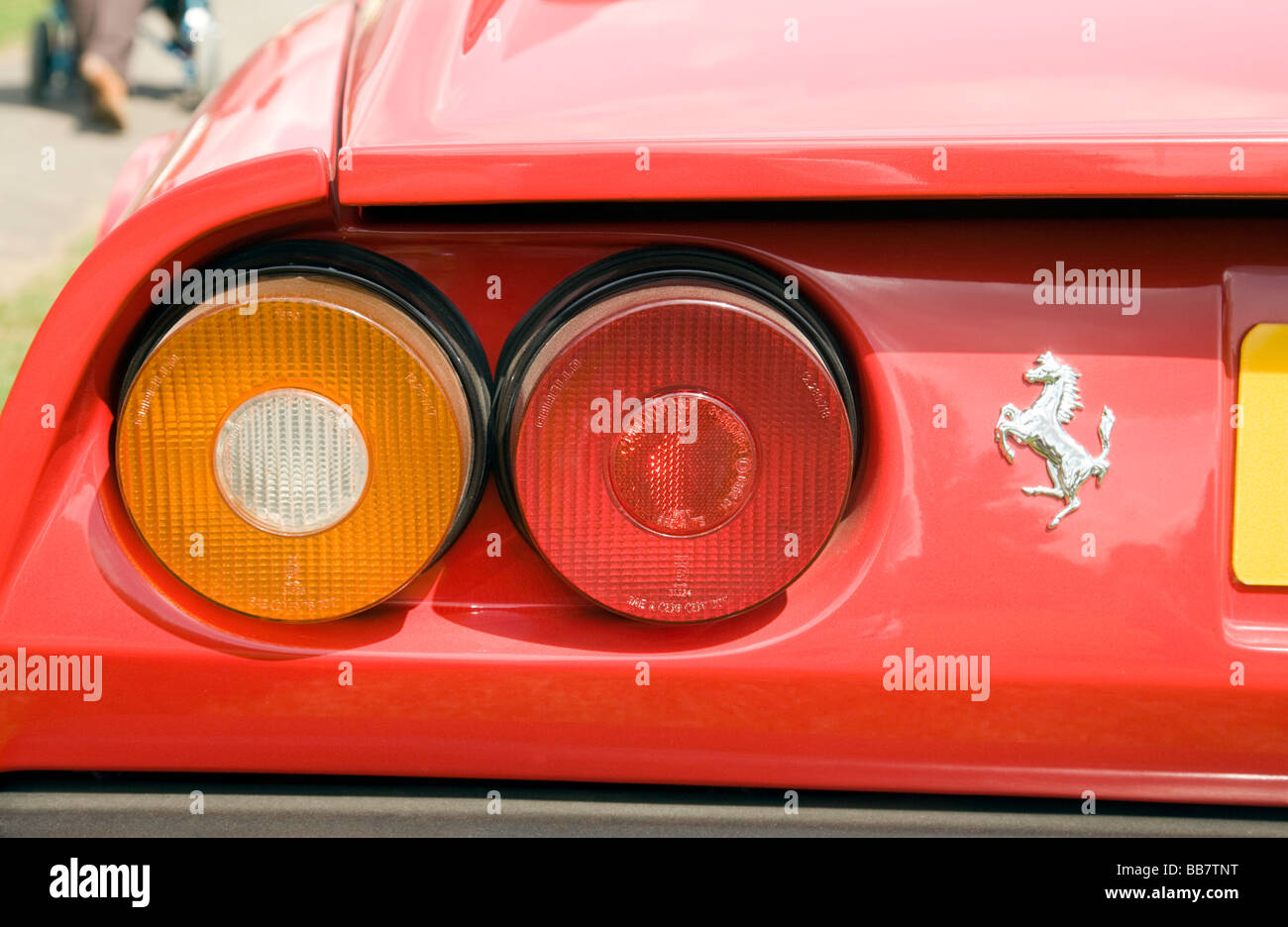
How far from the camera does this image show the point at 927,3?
132 centimetres

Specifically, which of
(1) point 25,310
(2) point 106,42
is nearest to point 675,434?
(1) point 25,310

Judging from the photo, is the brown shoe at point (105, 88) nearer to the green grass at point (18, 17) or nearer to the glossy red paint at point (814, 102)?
the green grass at point (18, 17)

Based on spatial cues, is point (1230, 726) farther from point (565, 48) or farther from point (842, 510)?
point (565, 48)

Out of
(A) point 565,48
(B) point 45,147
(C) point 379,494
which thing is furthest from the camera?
(B) point 45,147

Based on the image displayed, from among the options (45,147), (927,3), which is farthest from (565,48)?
(45,147)

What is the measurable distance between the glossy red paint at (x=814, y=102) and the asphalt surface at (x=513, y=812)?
0.59 m

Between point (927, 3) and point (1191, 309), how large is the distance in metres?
0.46

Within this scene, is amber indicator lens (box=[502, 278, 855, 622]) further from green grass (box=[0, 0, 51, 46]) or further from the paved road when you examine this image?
green grass (box=[0, 0, 51, 46])

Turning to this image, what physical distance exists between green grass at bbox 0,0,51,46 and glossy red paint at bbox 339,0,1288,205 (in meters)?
12.9

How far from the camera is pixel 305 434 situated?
3.54ft

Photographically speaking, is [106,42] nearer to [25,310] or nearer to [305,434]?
[25,310]

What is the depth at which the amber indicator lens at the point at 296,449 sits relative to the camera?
3.50 ft

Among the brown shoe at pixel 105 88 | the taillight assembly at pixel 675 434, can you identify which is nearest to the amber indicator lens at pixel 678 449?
the taillight assembly at pixel 675 434
